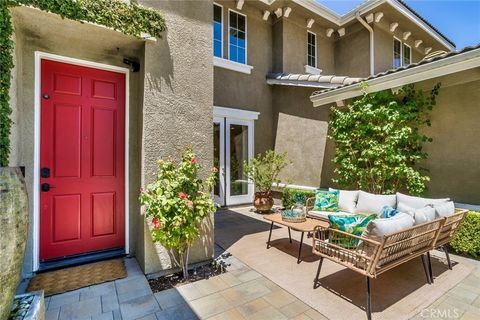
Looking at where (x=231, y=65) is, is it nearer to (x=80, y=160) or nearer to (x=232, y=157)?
(x=232, y=157)

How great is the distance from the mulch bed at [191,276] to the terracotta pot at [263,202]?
3.55 m

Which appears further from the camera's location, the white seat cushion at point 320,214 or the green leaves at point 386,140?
the green leaves at point 386,140

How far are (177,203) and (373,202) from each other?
3.85 meters

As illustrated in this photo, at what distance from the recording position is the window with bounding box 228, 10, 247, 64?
836cm

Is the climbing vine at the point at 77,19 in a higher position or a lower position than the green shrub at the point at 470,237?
higher

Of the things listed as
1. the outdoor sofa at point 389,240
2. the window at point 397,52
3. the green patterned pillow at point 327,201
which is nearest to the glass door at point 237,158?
the green patterned pillow at point 327,201

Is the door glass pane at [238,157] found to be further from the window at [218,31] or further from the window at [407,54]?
the window at [407,54]

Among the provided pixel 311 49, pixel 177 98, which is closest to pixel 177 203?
pixel 177 98

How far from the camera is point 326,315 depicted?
2.79 metres

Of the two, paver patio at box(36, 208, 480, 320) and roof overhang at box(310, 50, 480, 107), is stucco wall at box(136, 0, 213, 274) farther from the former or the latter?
roof overhang at box(310, 50, 480, 107)

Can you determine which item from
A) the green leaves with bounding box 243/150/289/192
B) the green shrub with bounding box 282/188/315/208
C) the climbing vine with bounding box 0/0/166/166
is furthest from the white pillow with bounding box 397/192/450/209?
the climbing vine with bounding box 0/0/166/166

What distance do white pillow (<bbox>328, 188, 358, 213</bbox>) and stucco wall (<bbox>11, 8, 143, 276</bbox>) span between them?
4.15m

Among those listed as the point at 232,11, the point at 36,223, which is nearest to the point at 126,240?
the point at 36,223

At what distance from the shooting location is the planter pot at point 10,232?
1.92m
